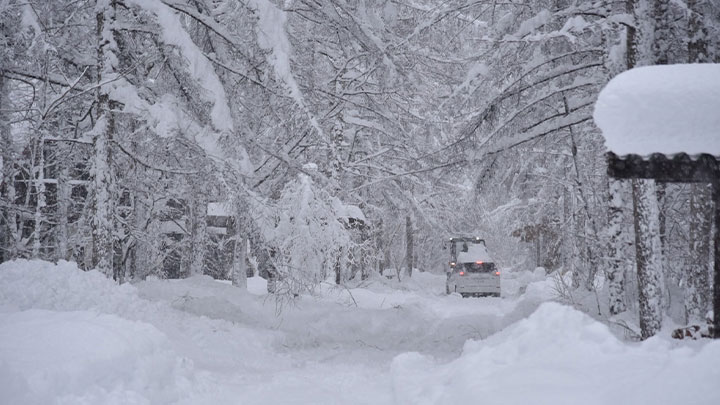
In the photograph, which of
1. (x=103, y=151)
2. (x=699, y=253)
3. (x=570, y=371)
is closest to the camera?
(x=570, y=371)

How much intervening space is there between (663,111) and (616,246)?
17.0ft

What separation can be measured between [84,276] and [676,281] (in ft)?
37.8

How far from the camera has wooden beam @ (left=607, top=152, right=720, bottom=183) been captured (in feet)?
15.8

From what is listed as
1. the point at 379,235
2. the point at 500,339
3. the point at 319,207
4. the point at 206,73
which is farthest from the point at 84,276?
the point at 379,235

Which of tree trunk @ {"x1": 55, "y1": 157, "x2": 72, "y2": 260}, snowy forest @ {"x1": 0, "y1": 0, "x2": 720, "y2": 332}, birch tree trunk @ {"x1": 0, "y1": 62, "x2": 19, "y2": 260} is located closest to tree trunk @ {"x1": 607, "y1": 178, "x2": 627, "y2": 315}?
snowy forest @ {"x1": 0, "y1": 0, "x2": 720, "y2": 332}

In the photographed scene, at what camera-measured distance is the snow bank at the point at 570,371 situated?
350cm

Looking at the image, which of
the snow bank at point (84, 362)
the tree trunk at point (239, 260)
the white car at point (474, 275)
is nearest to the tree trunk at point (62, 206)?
the tree trunk at point (239, 260)

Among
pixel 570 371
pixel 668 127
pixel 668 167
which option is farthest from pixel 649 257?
pixel 570 371

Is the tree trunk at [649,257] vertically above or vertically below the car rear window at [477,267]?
above

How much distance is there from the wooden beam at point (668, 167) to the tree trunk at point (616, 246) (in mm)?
4619

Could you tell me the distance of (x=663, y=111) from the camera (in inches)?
195

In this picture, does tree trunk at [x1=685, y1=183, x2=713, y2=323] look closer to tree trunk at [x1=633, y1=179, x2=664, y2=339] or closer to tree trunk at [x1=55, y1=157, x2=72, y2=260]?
tree trunk at [x1=633, y1=179, x2=664, y2=339]

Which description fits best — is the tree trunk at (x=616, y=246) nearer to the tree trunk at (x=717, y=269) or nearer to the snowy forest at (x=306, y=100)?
the snowy forest at (x=306, y=100)

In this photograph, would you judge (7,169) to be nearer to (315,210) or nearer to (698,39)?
(315,210)
